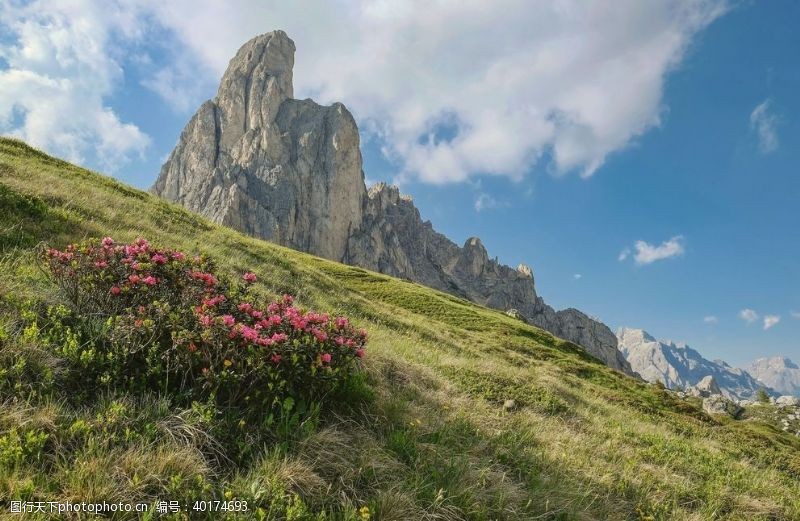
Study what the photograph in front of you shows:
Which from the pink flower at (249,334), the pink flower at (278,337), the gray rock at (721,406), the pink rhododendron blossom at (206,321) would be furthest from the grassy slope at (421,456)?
the gray rock at (721,406)

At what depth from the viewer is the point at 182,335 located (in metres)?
6.45

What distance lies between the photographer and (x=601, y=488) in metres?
8.30

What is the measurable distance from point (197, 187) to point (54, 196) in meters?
195

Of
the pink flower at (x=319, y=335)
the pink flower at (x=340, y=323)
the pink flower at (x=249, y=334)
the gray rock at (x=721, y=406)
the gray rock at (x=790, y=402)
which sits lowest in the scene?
the pink flower at (x=249, y=334)

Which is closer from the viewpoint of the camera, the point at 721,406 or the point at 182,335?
the point at 182,335

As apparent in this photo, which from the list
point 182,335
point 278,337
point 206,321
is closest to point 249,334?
point 278,337

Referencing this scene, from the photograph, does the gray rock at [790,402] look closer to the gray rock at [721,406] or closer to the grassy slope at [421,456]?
the gray rock at [721,406]

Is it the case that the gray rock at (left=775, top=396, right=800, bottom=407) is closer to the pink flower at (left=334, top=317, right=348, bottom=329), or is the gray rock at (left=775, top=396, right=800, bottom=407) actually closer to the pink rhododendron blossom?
the pink flower at (left=334, top=317, right=348, bottom=329)

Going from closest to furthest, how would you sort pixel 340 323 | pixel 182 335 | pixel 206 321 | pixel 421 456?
pixel 182 335
pixel 206 321
pixel 421 456
pixel 340 323

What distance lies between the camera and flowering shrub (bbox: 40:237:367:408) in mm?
6387

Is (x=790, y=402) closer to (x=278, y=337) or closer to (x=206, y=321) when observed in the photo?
(x=278, y=337)

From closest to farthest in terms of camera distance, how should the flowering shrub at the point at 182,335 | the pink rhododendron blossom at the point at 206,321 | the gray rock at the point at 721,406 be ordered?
the flowering shrub at the point at 182,335, the pink rhododendron blossom at the point at 206,321, the gray rock at the point at 721,406

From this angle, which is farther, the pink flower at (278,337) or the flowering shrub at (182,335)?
the pink flower at (278,337)

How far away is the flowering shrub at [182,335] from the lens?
21.0 ft
